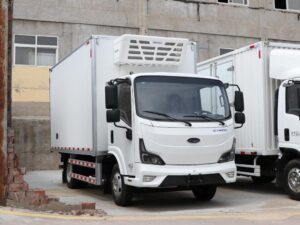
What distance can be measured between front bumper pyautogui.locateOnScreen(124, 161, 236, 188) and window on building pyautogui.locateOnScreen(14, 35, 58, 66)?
13.1 m

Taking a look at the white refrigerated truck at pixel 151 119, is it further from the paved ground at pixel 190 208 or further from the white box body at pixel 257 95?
the white box body at pixel 257 95

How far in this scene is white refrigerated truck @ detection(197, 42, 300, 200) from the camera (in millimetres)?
10953

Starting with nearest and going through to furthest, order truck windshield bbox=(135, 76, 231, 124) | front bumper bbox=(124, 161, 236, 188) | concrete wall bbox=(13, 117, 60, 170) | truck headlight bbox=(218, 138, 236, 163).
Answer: front bumper bbox=(124, 161, 236, 188) < truck windshield bbox=(135, 76, 231, 124) < truck headlight bbox=(218, 138, 236, 163) < concrete wall bbox=(13, 117, 60, 170)

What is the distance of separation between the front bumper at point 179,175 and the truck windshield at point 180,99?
90 cm

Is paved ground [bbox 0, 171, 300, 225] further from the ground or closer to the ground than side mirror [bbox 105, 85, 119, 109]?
closer to the ground

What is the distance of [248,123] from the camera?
12312 millimetres

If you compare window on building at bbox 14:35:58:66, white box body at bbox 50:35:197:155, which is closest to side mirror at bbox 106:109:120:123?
white box body at bbox 50:35:197:155

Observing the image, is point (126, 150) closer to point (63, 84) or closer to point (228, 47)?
point (63, 84)

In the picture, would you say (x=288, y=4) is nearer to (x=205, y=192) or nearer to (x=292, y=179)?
(x=292, y=179)

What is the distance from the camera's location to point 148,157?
30.7 feet

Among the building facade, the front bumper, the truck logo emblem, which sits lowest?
the front bumper

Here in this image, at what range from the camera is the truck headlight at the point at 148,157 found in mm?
9344

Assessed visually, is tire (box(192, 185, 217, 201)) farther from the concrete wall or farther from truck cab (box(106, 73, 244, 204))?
the concrete wall

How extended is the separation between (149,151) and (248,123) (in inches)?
152
